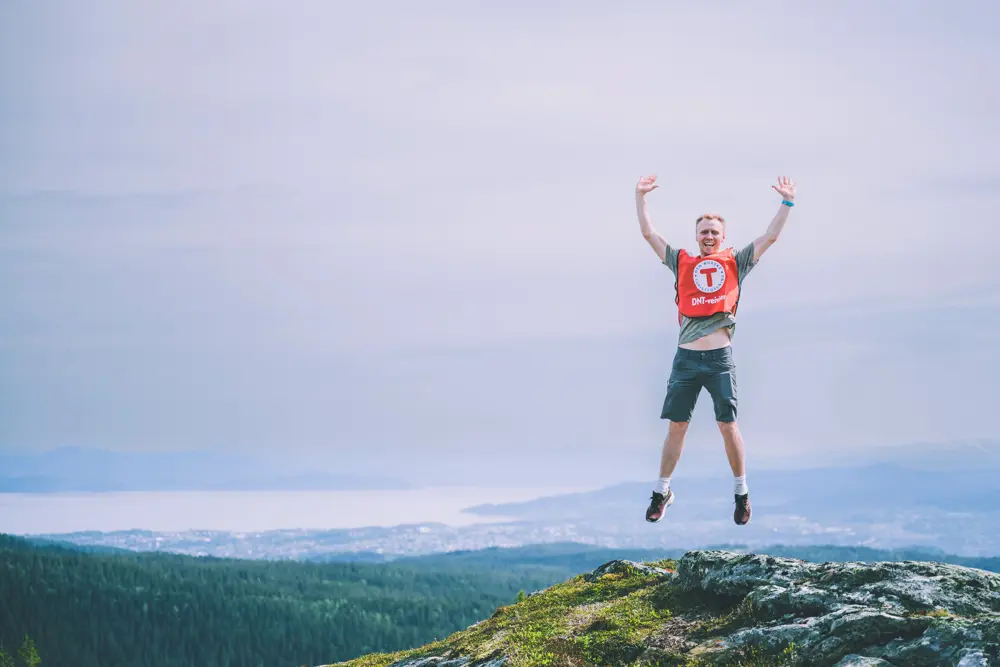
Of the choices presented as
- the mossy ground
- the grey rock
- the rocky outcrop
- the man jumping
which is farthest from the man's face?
the grey rock

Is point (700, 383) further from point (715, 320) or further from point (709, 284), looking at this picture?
point (709, 284)

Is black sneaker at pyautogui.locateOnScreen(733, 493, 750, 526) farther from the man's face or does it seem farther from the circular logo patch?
the man's face

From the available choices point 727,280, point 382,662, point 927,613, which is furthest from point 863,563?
point 382,662

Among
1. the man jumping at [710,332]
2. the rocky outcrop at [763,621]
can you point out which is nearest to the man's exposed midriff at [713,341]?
the man jumping at [710,332]

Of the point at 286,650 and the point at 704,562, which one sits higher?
the point at 704,562

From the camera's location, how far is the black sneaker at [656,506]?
794 inches

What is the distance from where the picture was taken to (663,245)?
20.5 metres

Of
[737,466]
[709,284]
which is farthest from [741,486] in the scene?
[709,284]

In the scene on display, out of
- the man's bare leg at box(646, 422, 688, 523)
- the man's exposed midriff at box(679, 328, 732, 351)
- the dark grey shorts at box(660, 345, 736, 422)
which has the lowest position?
the man's bare leg at box(646, 422, 688, 523)

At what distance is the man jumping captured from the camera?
19.7m

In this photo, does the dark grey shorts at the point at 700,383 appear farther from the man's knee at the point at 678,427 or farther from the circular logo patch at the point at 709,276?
the circular logo patch at the point at 709,276

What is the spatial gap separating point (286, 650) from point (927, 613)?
19524 centimetres

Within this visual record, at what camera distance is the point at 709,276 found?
19609mm

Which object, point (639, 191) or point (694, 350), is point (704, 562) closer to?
point (694, 350)
